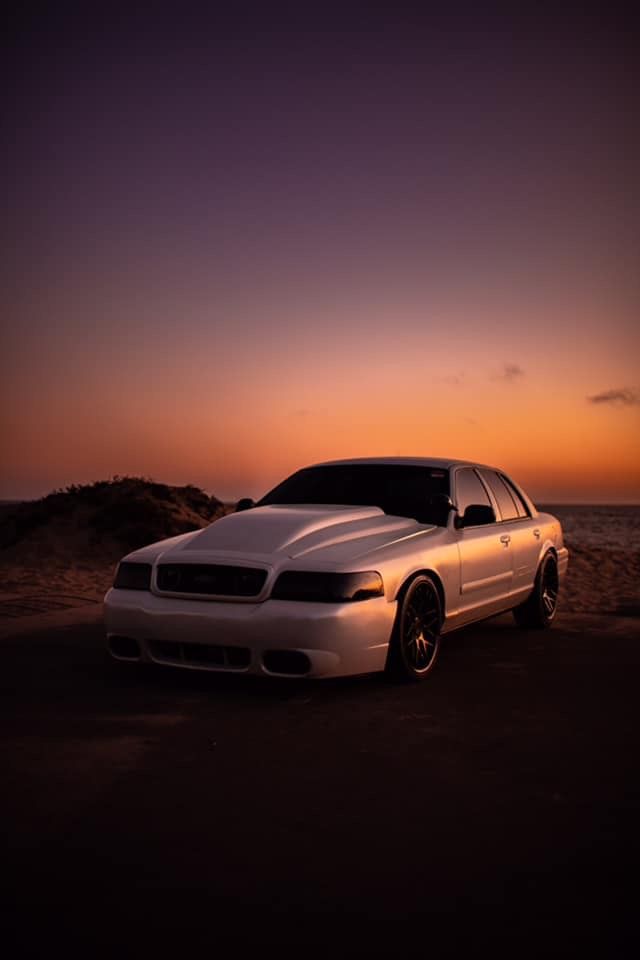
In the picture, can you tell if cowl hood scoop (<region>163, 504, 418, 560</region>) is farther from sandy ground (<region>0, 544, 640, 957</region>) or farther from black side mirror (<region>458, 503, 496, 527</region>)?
sandy ground (<region>0, 544, 640, 957</region>)

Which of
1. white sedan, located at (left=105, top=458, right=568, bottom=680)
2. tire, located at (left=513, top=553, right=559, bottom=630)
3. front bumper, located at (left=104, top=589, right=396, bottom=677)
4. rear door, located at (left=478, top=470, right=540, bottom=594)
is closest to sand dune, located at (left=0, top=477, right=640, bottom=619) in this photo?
tire, located at (left=513, top=553, right=559, bottom=630)

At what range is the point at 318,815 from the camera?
11.3ft

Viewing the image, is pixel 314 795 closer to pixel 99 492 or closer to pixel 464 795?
pixel 464 795

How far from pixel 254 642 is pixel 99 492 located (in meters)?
13.2

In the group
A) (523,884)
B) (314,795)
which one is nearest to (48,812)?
(314,795)

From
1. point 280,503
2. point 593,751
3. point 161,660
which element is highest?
point 280,503

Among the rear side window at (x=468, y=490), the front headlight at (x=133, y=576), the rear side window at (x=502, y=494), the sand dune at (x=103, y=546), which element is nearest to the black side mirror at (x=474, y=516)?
the rear side window at (x=468, y=490)

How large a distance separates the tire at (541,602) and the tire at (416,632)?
2.43 m

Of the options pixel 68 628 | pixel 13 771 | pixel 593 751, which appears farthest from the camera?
pixel 68 628

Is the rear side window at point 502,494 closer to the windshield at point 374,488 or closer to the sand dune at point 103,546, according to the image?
the windshield at point 374,488

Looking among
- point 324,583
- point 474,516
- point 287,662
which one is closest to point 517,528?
point 474,516

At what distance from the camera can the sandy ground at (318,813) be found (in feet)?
8.45

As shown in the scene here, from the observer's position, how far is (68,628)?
26.9ft

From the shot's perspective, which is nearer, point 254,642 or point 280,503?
point 254,642
